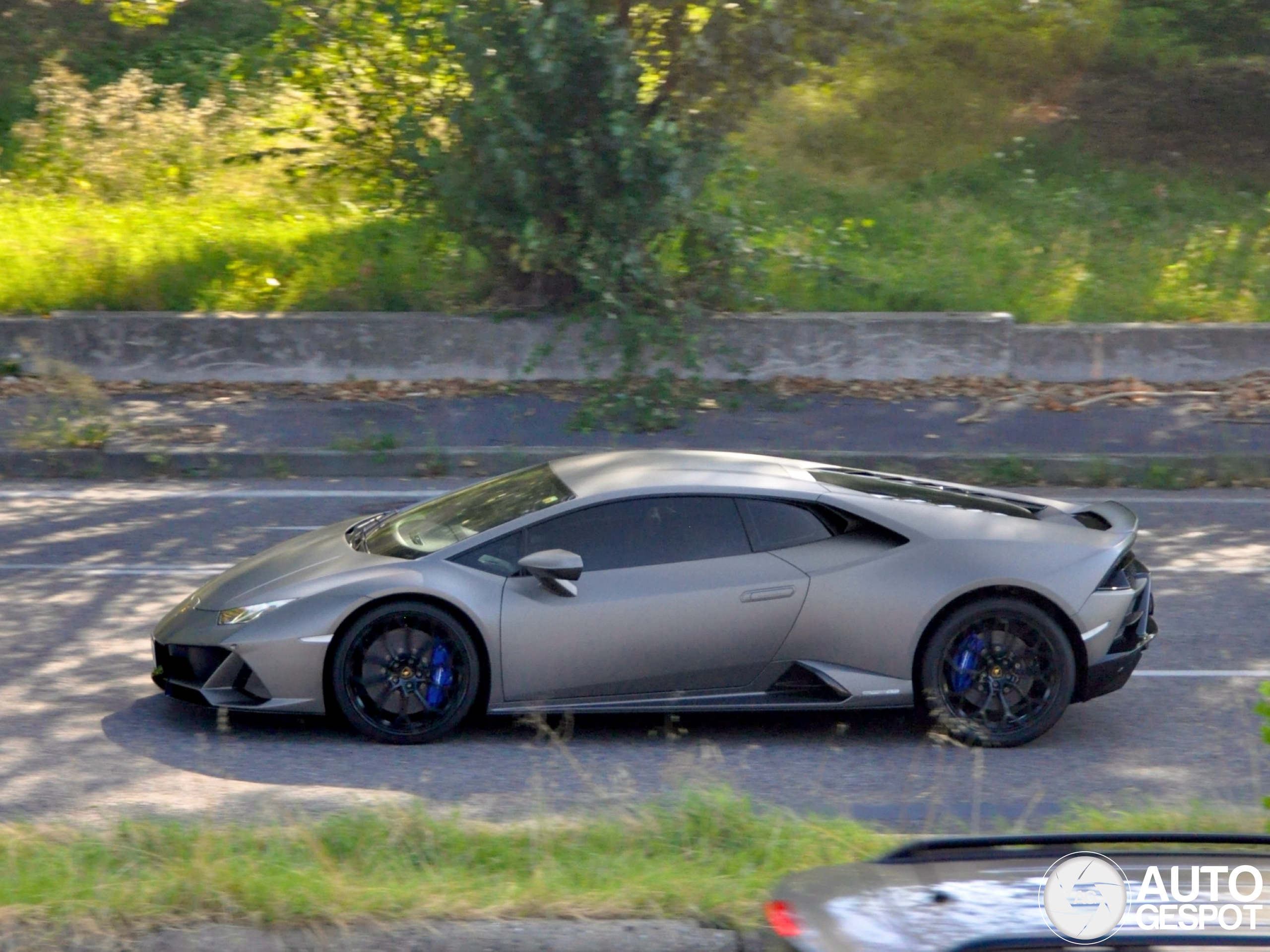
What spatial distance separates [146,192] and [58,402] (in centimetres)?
575

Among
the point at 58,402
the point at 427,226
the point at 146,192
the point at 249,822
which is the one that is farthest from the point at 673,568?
the point at 146,192

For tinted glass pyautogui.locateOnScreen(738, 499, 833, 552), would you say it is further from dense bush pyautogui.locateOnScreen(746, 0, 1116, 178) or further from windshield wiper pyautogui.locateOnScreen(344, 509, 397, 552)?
dense bush pyautogui.locateOnScreen(746, 0, 1116, 178)

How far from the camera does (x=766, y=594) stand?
5.91 metres

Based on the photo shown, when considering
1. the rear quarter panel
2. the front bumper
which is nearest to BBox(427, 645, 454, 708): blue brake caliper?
the front bumper

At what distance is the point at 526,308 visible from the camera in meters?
15.0

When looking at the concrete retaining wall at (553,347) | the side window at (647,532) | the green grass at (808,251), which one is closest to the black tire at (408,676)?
the side window at (647,532)

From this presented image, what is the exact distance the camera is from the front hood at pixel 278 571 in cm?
602

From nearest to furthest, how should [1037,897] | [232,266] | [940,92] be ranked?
[1037,897] < [232,266] < [940,92]

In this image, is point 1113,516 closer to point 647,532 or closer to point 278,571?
point 647,532

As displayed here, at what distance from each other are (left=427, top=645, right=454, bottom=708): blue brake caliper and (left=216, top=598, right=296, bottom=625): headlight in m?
0.65

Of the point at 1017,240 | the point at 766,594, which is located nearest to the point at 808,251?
the point at 1017,240

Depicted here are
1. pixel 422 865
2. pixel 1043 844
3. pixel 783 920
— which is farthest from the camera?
pixel 422 865

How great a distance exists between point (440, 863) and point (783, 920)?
1.72 meters

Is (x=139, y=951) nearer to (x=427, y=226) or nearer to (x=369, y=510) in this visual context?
(x=369, y=510)
